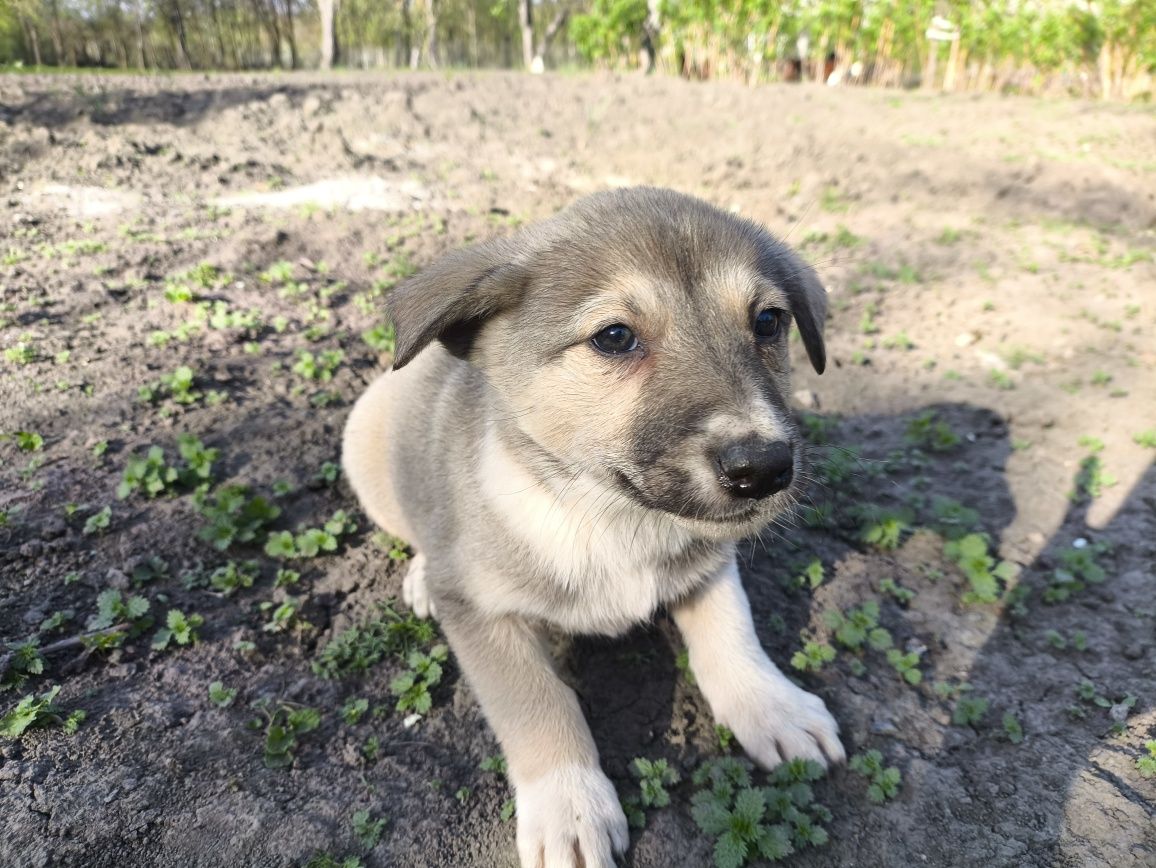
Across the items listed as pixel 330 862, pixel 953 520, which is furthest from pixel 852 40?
pixel 330 862

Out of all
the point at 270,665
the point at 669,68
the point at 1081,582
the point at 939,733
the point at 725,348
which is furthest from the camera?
the point at 669,68

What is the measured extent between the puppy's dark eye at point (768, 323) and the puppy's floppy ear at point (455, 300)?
33.8 inches

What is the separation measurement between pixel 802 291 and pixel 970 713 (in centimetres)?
182

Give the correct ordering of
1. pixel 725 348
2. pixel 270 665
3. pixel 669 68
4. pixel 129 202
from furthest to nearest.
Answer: pixel 669 68
pixel 129 202
pixel 270 665
pixel 725 348

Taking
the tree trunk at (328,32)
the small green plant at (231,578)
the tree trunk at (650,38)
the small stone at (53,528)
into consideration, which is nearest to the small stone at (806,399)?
the small green plant at (231,578)

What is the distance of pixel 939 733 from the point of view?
2863 mm

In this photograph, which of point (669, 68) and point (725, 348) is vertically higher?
point (669, 68)

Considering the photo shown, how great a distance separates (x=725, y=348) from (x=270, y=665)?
2305mm

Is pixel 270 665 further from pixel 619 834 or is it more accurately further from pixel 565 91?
pixel 565 91

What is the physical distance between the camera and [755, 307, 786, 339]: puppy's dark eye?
8.68ft

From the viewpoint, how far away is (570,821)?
2.43 meters

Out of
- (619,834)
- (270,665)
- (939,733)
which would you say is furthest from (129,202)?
(939,733)

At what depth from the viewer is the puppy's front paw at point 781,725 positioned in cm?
272

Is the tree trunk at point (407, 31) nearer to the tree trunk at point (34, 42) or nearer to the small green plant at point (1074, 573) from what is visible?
the tree trunk at point (34, 42)
